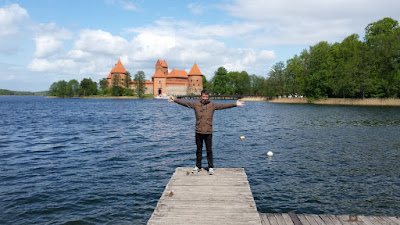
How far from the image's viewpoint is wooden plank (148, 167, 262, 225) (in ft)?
17.2

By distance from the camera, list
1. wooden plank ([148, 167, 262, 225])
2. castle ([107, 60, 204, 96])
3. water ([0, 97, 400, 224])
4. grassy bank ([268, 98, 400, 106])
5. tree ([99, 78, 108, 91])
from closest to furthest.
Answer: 1. wooden plank ([148, 167, 262, 225])
2. water ([0, 97, 400, 224])
3. grassy bank ([268, 98, 400, 106])
4. castle ([107, 60, 204, 96])
5. tree ([99, 78, 108, 91])

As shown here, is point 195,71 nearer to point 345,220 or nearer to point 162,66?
point 162,66

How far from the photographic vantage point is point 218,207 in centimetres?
574

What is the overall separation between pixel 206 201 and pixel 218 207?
38cm

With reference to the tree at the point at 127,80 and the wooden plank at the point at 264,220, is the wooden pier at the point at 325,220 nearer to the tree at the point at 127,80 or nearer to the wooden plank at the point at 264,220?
the wooden plank at the point at 264,220

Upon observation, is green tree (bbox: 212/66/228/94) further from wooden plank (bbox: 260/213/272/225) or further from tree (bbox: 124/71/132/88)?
wooden plank (bbox: 260/213/272/225)

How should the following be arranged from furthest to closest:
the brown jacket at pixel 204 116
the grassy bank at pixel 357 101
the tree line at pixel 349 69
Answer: the tree line at pixel 349 69
the grassy bank at pixel 357 101
the brown jacket at pixel 204 116

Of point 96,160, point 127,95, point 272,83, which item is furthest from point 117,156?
point 127,95

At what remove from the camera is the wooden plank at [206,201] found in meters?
5.23

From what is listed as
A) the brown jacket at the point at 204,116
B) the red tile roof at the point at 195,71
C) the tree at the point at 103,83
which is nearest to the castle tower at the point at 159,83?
the red tile roof at the point at 195,71

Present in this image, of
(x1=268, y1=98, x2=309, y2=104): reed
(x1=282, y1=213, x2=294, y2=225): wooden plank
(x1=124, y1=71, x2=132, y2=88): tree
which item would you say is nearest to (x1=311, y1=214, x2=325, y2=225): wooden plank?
(x1=282, y1=213, x2=294, y2=225): wooden plank

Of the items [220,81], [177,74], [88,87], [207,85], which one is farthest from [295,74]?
[88,87]

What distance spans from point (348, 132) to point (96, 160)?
21.2m

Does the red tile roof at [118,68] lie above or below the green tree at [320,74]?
above
